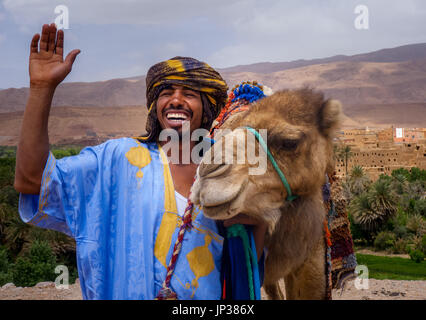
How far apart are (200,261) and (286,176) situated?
511mm

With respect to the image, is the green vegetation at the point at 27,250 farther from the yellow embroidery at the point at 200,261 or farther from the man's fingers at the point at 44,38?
the man's fingers at the point at 44,38

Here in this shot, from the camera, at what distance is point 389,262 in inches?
731

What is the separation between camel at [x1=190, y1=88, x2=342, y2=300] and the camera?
5.08ft

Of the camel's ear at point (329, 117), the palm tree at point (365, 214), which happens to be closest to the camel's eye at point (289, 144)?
the camel's ear at point (329, 117)

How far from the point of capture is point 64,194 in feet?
5.80

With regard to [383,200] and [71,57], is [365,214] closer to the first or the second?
[383,200]

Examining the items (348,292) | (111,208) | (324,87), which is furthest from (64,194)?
(324,87)

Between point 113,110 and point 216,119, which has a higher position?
point 113,110

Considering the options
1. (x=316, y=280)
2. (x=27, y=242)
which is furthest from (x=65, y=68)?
(x=27, y=242)

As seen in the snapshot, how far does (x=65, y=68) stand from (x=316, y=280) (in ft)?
5.96

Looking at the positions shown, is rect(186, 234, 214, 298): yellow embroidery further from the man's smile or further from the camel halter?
the man's smile

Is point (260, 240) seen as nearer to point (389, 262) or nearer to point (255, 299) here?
point (255, 299)

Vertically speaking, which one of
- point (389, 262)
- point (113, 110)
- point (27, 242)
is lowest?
point (389, 262)

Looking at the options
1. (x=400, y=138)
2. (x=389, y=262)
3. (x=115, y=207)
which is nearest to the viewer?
(x=115, y=207)
